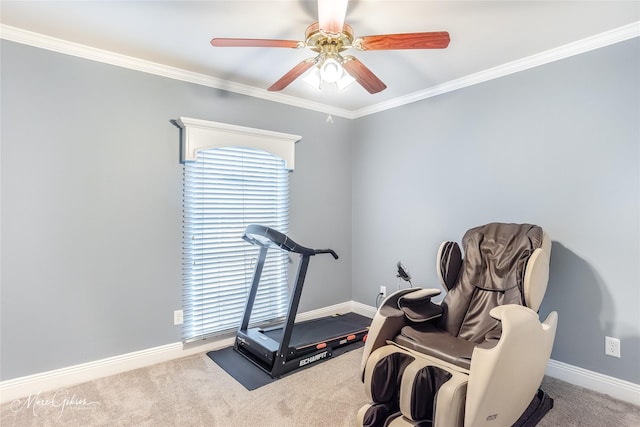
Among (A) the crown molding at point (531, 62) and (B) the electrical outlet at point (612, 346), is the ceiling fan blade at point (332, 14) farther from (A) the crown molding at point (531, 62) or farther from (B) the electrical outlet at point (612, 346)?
(B) the electrical outlet at point (612, 346)

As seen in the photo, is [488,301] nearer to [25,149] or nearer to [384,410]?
[384,410]

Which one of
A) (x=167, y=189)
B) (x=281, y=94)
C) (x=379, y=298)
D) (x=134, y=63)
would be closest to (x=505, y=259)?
(x=379, y=298)

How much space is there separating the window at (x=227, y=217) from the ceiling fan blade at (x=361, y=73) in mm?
1416

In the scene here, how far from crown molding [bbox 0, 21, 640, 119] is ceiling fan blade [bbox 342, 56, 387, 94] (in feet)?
4.25

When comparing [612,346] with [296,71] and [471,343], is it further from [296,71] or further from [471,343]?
[296,71]

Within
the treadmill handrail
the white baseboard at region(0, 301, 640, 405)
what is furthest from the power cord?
the white baseboard at region(0, 301, 640, 405)

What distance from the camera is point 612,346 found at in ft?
7.75

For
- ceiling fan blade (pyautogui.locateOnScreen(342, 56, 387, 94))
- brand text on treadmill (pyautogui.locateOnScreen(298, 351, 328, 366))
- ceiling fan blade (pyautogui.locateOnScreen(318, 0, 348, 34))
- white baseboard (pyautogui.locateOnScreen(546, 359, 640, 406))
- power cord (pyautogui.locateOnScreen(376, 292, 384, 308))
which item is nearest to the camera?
ceiling fan blade (pyautogui.locateOnScreen(318, 0, 348, 34))

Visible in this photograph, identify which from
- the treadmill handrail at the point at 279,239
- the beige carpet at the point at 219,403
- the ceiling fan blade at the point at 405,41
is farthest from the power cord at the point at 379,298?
the ceiling fan blade at the point at 405,41

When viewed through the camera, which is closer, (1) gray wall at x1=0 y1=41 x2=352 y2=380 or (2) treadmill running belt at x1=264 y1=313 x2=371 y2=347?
(1) gray wall at x1=0 y1=41 x2=352 y2=380

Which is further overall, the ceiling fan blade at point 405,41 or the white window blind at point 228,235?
the white window blind at point 228,235

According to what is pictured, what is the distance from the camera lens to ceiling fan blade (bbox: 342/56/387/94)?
78.3 inches

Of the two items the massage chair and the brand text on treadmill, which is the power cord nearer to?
the brand text on treadmill

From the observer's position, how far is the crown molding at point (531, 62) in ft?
7.58
